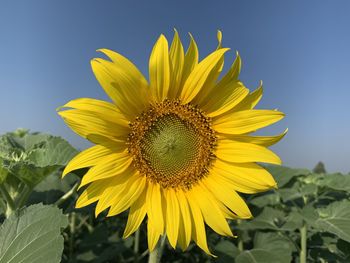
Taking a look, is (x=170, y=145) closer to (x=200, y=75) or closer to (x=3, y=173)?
(x=200, y=75)

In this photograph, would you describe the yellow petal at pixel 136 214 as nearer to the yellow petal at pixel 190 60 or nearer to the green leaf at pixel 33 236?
the green leaf at pixel 33 236

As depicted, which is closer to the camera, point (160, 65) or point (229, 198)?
point (160, 65)

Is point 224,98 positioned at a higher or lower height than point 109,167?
higher

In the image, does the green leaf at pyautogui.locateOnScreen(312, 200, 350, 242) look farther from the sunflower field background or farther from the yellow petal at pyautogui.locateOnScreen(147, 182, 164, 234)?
the yellow petal at pyautogui.locateOnScreen(147, 182, 164, 234)

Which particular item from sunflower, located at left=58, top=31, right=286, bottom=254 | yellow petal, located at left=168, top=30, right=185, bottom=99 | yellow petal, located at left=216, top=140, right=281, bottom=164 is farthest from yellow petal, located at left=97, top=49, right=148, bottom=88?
yellow petal, located at left=216, top=140, right=281, bottom=164

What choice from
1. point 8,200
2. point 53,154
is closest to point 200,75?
point 53,154

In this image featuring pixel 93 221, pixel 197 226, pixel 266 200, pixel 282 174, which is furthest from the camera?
pixel 93 221

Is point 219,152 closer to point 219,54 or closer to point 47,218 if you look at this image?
point 219,54
